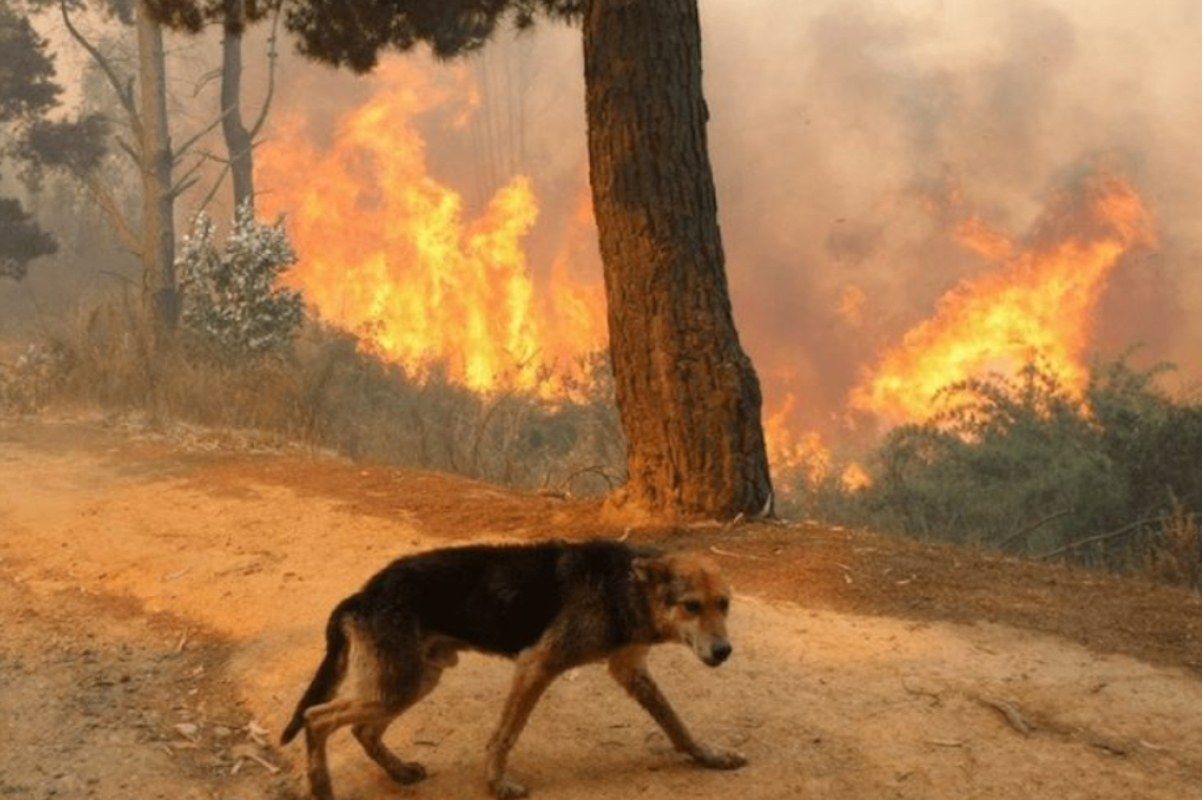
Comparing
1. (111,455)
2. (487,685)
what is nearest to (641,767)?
(487,685)

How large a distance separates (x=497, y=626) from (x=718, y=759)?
1.09 m

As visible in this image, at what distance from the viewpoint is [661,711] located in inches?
214

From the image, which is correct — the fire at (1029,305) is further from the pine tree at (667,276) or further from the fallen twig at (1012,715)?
the fallen twig at (1012,715)

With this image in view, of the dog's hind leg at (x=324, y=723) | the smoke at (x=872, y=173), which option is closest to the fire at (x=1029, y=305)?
the smoke at (x=872, y=173)

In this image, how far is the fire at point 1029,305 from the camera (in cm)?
2105

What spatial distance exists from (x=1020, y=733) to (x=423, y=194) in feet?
86.1

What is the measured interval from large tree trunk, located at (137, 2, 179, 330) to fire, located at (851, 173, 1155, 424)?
37.8 ft

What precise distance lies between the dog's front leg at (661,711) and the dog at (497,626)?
8 centimetres

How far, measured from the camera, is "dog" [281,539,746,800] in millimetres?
5051

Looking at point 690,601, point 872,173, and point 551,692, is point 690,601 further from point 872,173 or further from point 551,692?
point 872,173

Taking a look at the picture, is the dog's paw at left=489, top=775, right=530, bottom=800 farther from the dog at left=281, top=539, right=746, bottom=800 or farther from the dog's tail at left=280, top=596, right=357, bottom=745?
the dog's tail at left=280, top=596, right=357, bottom=745

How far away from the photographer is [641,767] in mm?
5484

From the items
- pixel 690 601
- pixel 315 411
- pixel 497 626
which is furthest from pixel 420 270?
pixel 690 601

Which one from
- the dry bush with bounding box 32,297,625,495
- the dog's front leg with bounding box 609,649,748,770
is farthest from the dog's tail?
the dry bush with bounding box 32,297,625,495
